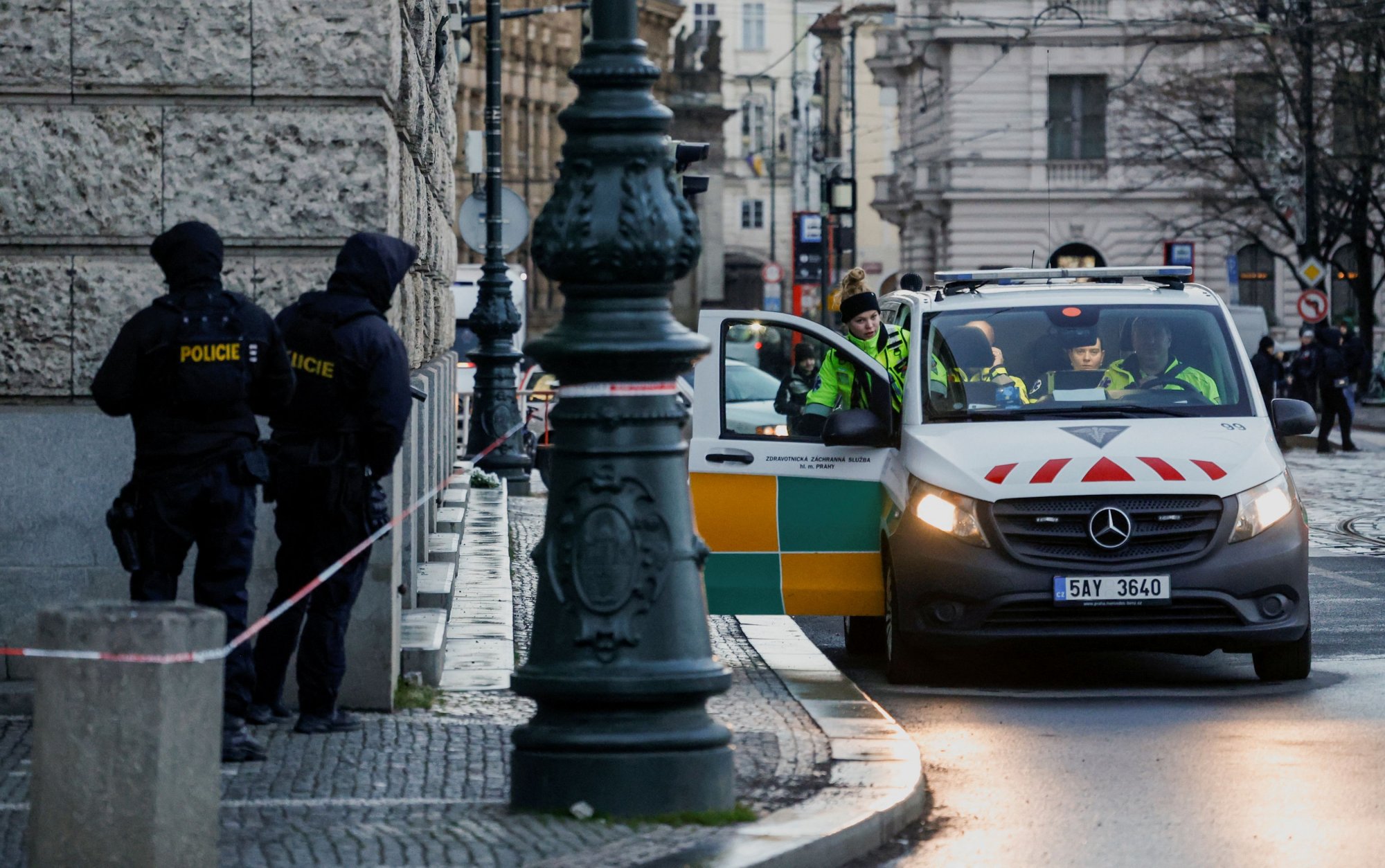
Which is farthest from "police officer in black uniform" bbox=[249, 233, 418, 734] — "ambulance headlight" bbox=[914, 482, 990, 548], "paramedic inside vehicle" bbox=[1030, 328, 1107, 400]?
"paramedic inside vehicle" bbox=[1030, 328, 1107, 400]

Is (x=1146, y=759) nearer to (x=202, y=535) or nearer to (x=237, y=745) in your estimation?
(x=237, y=745)

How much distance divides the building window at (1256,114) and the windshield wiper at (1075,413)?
36.0m

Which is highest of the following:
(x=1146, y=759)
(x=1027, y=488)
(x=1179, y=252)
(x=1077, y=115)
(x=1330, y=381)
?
(x=1077, y=115)

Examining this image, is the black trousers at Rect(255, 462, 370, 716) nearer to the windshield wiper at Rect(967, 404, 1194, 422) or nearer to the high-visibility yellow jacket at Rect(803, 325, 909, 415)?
the high-visibility yellow jacket at Rect(803, 325, 909, 415)

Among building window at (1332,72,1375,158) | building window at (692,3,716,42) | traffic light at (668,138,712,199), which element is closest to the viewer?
traffic light at (668,138,712,199)

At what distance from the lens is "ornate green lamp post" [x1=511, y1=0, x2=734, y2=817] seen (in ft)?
21.3

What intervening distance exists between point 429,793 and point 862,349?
15.6 feet

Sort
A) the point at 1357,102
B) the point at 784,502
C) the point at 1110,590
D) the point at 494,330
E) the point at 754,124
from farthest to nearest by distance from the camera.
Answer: the point at 754,124
the point at 1357,102
the point at 494,330
the point at 784,502
the point at 1110,590

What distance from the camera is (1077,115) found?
200ft

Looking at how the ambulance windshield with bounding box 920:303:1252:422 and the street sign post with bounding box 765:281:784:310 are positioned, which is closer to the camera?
A: the ambulance windshield with bounding box 920:303:1252:422

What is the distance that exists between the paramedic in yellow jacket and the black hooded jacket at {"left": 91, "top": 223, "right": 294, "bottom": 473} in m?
3.88

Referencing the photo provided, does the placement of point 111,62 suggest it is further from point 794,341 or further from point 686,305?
point 686,305

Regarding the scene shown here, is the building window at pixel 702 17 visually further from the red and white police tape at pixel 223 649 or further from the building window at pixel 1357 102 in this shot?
the red and white police tape at pixel 223 649

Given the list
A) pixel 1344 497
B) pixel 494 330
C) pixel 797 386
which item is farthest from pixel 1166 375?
pixel 494 330
